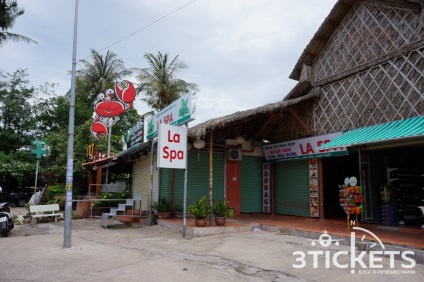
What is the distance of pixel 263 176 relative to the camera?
14336mm

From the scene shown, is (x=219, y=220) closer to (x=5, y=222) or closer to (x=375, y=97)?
(x=375, y=97)

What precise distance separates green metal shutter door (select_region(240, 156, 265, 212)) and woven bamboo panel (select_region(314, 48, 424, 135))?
333 centimetres

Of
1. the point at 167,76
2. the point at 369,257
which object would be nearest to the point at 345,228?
the point at 369,257

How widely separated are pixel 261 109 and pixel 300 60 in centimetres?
300

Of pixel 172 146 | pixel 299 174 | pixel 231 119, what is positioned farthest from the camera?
pixel 299 174

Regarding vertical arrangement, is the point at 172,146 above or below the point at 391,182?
above

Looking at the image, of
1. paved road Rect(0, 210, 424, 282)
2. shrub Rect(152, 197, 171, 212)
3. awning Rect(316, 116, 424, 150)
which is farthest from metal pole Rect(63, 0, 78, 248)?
awning Rect(316, 116, 424, 150)

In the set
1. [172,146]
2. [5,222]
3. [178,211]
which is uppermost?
[172,146]

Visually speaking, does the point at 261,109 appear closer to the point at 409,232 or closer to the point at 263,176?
the point at 263,176

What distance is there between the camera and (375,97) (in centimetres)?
998

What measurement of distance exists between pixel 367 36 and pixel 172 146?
6.69m

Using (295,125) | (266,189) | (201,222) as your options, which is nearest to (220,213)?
(201,222)

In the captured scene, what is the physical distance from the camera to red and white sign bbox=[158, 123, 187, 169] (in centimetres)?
938

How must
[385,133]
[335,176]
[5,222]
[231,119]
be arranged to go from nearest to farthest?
[385,133], [5,222], [231,119], [335,176]
